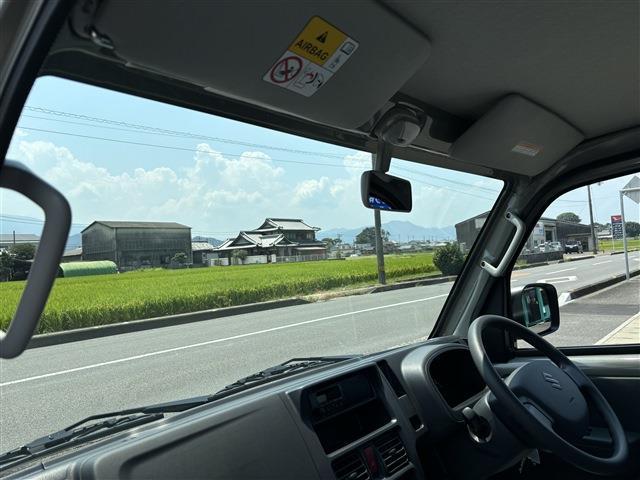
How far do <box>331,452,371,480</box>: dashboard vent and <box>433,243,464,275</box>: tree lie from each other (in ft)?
5.12

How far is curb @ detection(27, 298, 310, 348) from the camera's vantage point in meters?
2.28

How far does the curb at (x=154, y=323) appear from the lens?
7.49ft

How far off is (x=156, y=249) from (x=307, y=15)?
106 cm

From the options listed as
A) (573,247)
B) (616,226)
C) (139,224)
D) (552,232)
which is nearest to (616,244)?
(616,226)

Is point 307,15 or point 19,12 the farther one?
point 307,15

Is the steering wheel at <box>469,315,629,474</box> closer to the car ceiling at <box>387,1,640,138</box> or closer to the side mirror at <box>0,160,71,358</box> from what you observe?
the car ceiling at <box>387,1,640,138</box>

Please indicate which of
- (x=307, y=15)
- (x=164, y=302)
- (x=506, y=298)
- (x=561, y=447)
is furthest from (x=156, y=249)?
(x=506, y=298)

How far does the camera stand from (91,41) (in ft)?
4.25

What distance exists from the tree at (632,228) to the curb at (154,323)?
1.89 meters

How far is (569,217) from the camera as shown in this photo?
9.71 ft

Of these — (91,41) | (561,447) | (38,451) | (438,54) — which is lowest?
(561,447)

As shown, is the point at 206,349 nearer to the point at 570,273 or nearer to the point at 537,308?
the point at 537,308

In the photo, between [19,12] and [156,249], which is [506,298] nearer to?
[156,249]

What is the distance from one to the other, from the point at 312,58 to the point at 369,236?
144 cm
